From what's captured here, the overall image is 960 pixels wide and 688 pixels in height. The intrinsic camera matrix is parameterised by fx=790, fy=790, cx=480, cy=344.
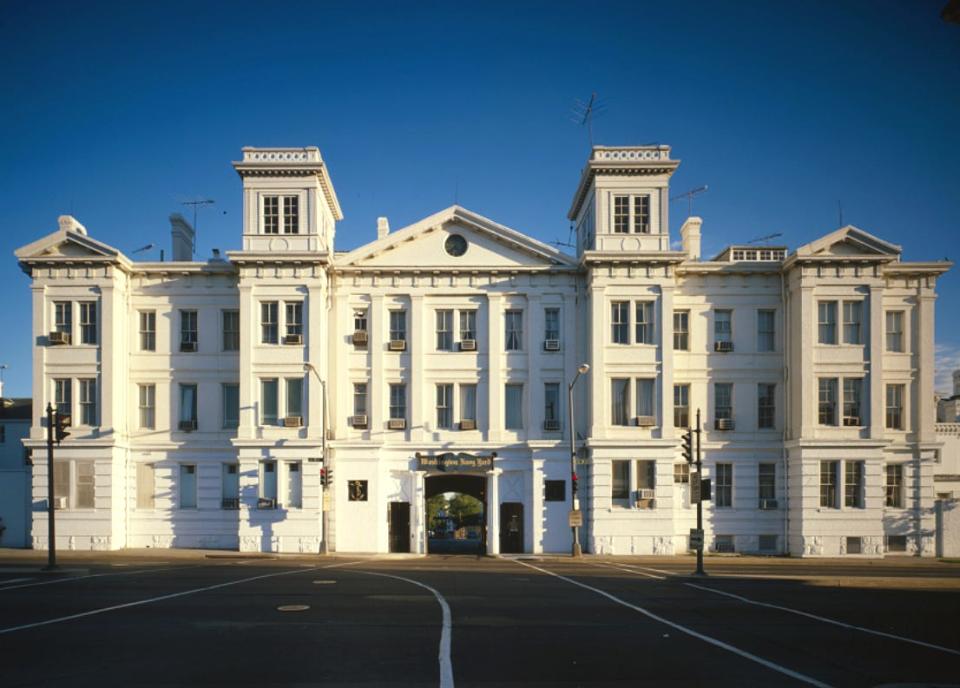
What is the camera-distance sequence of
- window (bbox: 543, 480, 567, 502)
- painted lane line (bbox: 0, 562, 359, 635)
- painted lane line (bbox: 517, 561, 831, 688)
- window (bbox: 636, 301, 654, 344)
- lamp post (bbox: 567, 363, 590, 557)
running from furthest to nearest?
window (bbox: 636, 301, 654, 344)
window (bbox: 543, 480, 567, 502)
lamp post (bbox: 567, 363, 590, 557)
painted lane line (bbox: 0, 562, 359, 635)
painted lane line (bbox: 517, 561, 831, 688)

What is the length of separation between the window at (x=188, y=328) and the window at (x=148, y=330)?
119 centimetres

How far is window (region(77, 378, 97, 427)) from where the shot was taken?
34.3 meters

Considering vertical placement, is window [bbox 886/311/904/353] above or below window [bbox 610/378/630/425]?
above

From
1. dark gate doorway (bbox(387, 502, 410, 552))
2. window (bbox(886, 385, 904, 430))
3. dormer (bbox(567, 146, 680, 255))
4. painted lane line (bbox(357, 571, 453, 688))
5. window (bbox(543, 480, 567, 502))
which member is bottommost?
dark gate doorway (bbox(387, 502, 410, 552))

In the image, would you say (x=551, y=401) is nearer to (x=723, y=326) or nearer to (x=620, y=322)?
(x=620, y=322)

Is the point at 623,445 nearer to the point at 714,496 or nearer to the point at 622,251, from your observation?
the point at 714,496

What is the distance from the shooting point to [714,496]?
35.1 meters

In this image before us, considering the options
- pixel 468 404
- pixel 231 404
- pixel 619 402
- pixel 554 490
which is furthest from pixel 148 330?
pixel 619 402

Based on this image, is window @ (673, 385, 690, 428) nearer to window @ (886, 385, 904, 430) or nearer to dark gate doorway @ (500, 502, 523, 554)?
dark gate doorway @ (500, 502, 523, 554)

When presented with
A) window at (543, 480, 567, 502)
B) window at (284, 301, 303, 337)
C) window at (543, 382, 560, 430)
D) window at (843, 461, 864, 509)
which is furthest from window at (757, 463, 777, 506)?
window at (284, 301, 303, 337)

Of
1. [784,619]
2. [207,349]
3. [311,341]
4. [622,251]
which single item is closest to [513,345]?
[622,251]

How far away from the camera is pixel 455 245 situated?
3544 cm

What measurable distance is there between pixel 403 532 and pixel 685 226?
19.8m

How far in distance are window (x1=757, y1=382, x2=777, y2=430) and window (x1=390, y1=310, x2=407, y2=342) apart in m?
16.1
